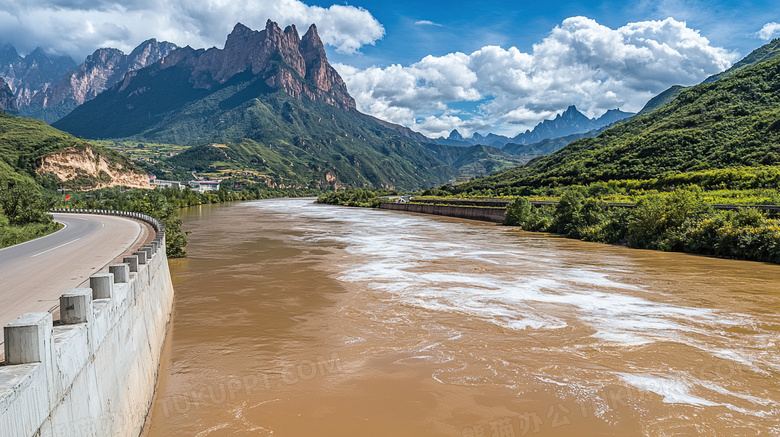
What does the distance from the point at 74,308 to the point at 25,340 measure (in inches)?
53.5

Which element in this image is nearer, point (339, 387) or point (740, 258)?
point (339, 387)

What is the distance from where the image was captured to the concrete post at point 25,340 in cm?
426

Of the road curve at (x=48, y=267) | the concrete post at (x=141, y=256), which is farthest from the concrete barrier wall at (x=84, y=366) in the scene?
the road curve at (x=48, y=267)

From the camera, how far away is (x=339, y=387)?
33.4ft

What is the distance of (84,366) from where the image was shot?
557 centimetres

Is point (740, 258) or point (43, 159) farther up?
point (43, 159)

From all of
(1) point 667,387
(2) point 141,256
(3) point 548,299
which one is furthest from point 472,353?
(2) point 141,256

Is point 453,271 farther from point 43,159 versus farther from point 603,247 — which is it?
point 43,159

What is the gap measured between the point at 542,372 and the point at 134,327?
348 inches

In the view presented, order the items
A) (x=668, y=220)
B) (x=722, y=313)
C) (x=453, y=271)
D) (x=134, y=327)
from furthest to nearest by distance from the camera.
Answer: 1. (x=668, y=220)
2. (x=453, y=271)
3. (x=722, y=313)
4. (x=134, y=327)

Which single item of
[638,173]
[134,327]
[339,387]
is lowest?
[339,387]

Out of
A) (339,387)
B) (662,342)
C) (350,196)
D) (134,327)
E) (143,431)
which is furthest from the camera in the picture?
(350,196)

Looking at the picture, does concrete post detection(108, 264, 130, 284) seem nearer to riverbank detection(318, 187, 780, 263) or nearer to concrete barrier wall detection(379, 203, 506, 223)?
riverbank detection(318, 187, 780, 263)

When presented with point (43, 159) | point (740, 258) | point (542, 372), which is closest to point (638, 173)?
point (740, 258)
